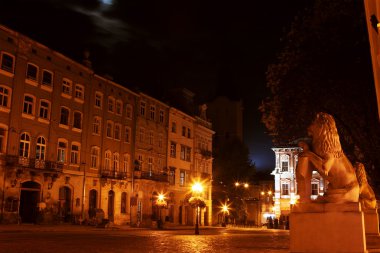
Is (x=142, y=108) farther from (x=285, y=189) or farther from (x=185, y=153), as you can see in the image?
(x=285, y=189)

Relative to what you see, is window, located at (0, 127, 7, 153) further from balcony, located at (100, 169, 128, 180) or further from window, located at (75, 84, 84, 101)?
balcony, located at (100, 169, 128, 180)

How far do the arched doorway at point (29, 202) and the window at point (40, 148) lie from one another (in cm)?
222

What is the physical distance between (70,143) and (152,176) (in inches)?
489

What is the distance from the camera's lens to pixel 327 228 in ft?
28.8

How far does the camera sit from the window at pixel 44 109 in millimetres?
37938

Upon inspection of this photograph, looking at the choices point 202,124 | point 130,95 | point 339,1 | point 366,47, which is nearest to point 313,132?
point 366,47

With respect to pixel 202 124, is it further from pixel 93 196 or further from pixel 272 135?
pixel 272 135

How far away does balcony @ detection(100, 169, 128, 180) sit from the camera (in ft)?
144

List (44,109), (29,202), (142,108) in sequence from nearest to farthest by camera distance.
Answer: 1. (29,202)
2. (44,109)
3. (142,108)

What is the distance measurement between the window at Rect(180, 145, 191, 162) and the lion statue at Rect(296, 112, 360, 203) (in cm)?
5024

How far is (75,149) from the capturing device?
4153 centimetres

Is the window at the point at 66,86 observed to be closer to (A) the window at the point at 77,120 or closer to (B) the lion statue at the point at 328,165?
(A) the window at the point at 77,120

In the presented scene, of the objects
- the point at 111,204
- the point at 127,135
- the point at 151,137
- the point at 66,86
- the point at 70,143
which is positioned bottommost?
the point at 111,204

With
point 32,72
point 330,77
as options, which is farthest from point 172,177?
point 330,77
